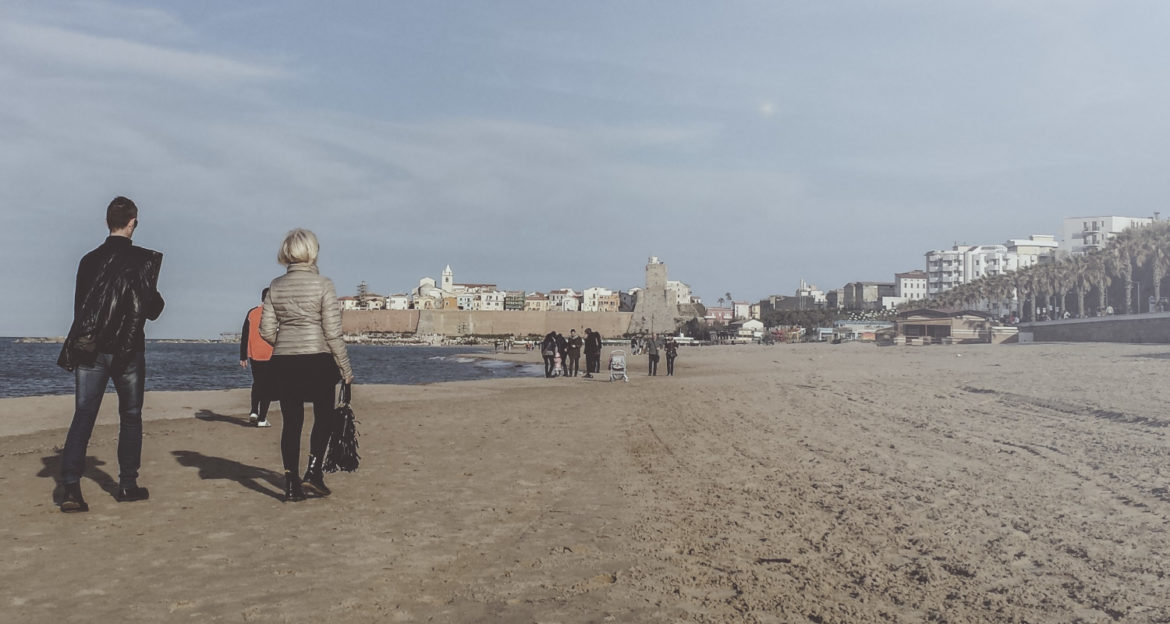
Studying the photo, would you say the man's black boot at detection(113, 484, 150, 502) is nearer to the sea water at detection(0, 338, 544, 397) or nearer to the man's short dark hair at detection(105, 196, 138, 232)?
the man's short dark hair at detection(105, 196, 138, 232)

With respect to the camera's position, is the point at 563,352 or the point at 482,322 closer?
the point at 563,352

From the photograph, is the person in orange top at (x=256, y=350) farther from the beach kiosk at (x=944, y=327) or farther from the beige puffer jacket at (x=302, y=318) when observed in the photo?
the beach kiosk at (x=944, y=327)

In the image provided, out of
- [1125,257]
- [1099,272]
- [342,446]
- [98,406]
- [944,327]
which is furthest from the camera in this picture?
[1099,272]

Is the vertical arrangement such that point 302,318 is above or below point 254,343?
above

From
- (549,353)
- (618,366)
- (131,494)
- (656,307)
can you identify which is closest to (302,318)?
(131,494)

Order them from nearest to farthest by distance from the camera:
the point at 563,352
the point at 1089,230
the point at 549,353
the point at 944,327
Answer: the point at 549,353
the point at 563,352
the point at 944,327
the point at 1089,230

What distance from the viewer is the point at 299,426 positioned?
558 cm

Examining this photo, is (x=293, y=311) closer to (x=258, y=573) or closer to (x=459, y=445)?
(x=258, y=573)

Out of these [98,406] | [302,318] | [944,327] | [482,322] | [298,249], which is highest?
[482,322]

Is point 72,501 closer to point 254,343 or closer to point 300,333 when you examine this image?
point 300,333

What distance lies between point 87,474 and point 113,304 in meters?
2.38

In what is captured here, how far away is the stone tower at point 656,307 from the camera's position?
156125 millimetres

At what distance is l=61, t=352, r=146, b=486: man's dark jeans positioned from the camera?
5.08 meters

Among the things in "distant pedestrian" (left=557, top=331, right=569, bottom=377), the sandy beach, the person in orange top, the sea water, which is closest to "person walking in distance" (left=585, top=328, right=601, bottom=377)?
"distant pedestrian" (left=557, top=331, right=569, bottom=377)
